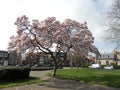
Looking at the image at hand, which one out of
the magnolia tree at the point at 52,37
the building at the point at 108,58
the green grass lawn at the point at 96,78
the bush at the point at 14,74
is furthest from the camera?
the building at the point at 108,58

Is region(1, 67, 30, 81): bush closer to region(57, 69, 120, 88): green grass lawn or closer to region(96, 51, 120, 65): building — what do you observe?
region(57, 69, 120, 88): green grass lawn

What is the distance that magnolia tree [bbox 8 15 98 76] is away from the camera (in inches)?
1079

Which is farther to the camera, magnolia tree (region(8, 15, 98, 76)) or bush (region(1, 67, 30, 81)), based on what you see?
magnolia tree (region(8, 15, 98, 76))

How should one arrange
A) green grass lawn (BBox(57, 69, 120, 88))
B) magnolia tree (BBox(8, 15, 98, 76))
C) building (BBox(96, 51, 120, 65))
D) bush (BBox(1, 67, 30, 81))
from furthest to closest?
building (BBox(96, 51, 120, 65)) < magnolia tree (BBox(8, 15, 98, 76)) < bush (BBox(1, 67, 30, 81)) < green grass lawn (BBox(57, 69, 120, 88))

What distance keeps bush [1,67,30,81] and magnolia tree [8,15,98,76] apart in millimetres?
2850

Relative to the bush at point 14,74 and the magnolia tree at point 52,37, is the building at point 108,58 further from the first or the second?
the bush at point 14,74

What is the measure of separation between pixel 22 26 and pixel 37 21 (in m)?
2.36

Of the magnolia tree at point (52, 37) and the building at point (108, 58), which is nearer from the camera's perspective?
the magnolia tree at point (52, 37)

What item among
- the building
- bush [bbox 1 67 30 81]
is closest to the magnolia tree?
bush [bbox 1 67 30 81]

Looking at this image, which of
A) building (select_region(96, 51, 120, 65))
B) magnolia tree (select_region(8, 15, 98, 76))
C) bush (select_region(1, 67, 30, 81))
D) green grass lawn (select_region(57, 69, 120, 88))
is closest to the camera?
green grass lawn (select_region(57, 69, 120, 88))

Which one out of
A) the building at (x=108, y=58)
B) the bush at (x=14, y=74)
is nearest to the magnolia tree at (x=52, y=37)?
the bush at (x=14, y=74)

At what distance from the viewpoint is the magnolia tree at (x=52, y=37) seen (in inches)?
1079

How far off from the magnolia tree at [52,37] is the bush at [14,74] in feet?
9.35

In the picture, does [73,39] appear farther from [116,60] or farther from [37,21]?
[116,60]
